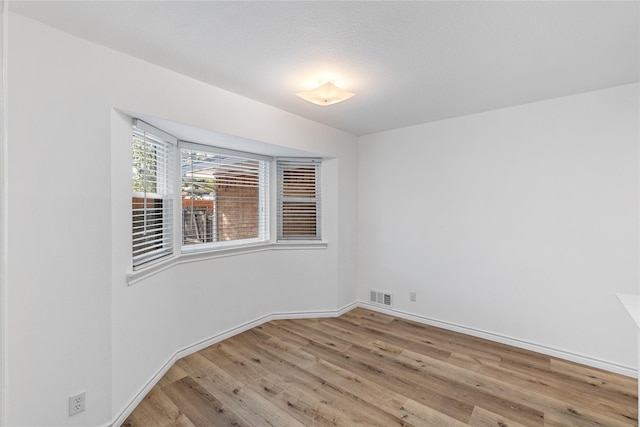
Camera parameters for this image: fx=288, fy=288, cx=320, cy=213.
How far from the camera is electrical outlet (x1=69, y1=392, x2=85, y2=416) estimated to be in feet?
A: 5.38

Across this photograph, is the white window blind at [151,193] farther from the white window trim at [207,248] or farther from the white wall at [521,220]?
the white wall at [521,220]

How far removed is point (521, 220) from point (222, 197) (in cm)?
310

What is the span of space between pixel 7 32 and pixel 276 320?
322cm

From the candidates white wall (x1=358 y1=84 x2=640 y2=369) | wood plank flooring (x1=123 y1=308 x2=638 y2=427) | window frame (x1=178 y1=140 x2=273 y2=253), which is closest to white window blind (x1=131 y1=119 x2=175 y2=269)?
window frame (x1=178 y1=140 x2=273 y2=253)

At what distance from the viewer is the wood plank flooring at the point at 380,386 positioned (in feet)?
6.31

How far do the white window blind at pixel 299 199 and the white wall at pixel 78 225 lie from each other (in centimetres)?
127

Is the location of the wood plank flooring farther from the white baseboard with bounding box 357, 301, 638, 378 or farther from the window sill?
the window sill

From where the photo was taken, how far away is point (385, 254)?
3.82 meters

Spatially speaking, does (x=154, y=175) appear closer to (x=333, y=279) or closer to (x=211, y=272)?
(x=211, y=272)

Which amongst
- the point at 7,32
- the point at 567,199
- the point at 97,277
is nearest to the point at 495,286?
the point at 567,199

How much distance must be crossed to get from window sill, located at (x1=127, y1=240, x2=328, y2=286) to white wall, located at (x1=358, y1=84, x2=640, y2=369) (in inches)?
39.3

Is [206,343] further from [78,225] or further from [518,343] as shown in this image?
[518,343]

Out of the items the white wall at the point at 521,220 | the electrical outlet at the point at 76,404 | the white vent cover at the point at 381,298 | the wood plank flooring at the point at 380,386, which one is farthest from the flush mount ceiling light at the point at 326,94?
the white vent cover at the point at 381,298

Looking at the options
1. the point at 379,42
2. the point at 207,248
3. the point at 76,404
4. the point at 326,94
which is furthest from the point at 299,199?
the point at 76,404
